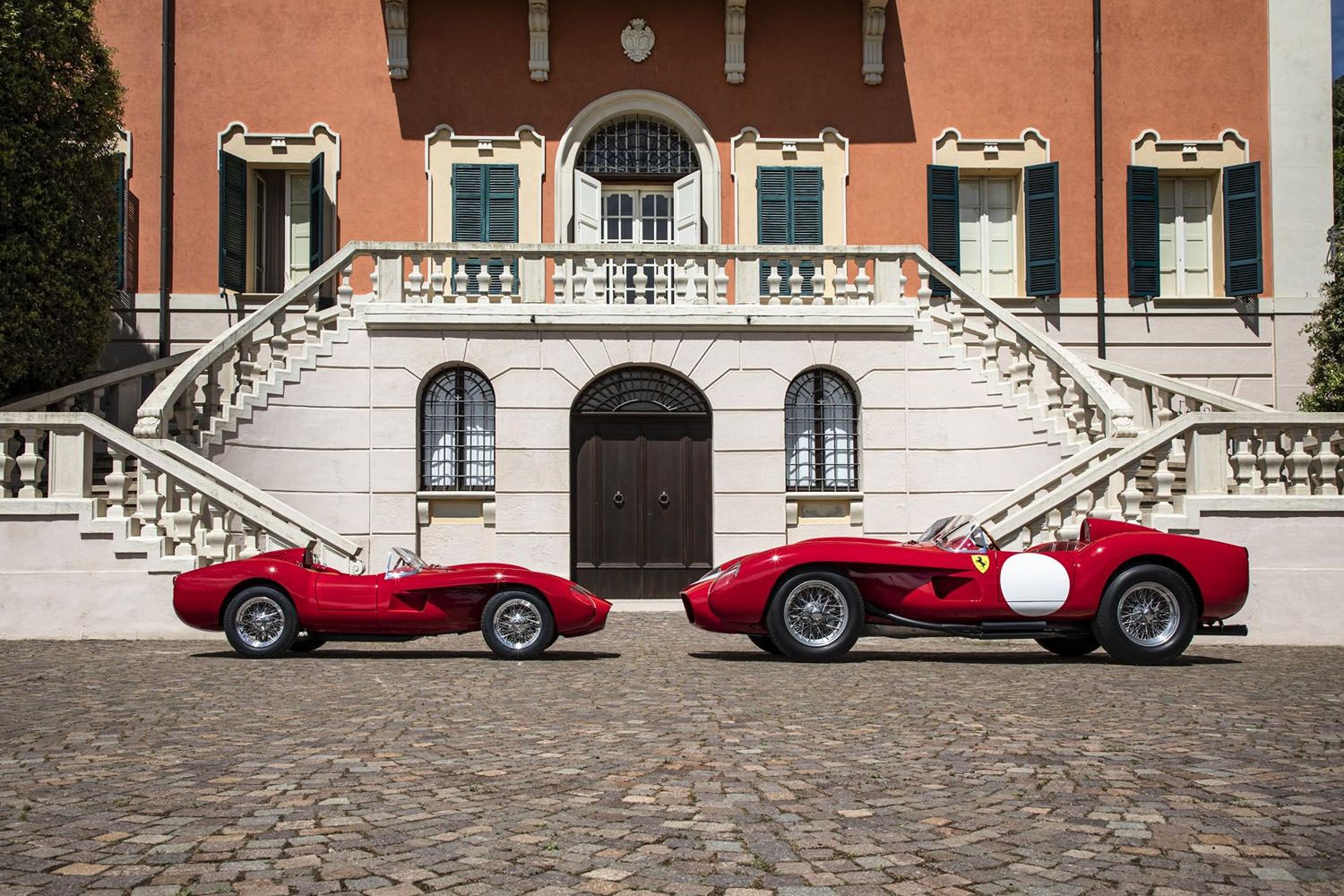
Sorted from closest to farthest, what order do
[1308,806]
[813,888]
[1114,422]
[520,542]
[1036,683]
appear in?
[813,888], [1308,806], [1036,683], [1114,422], [520,542]

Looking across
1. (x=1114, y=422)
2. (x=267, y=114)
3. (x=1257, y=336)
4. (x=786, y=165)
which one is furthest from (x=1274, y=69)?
(x=267, y=114)

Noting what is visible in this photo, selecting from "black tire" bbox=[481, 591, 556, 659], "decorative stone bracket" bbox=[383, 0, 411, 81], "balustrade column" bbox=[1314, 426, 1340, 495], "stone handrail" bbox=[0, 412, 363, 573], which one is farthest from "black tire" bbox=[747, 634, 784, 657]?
"decorative stone bracket" bbox=[383, 0, 411, 81]

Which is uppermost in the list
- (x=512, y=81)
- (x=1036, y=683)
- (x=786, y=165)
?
(x=512, y=81)

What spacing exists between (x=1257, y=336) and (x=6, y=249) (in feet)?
57.4

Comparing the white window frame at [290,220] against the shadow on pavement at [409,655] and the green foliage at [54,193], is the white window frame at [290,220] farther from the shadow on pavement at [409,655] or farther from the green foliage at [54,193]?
the shadow on pavement at [409,655]

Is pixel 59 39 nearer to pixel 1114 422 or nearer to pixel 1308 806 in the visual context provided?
pixel 1114 422

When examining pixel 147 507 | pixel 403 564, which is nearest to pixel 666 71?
pixel 147 507

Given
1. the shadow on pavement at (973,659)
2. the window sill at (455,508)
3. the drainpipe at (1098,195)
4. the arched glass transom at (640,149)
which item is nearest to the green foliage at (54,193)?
the window sill at (455,508)

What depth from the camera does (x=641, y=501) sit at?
18.5 metres

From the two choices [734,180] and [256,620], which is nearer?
[256,620]

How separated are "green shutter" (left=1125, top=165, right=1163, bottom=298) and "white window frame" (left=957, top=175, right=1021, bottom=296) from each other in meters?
1.70

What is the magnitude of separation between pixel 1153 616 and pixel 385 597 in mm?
5974

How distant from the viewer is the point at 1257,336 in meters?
21.7

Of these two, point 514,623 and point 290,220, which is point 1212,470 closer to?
point 514,623
